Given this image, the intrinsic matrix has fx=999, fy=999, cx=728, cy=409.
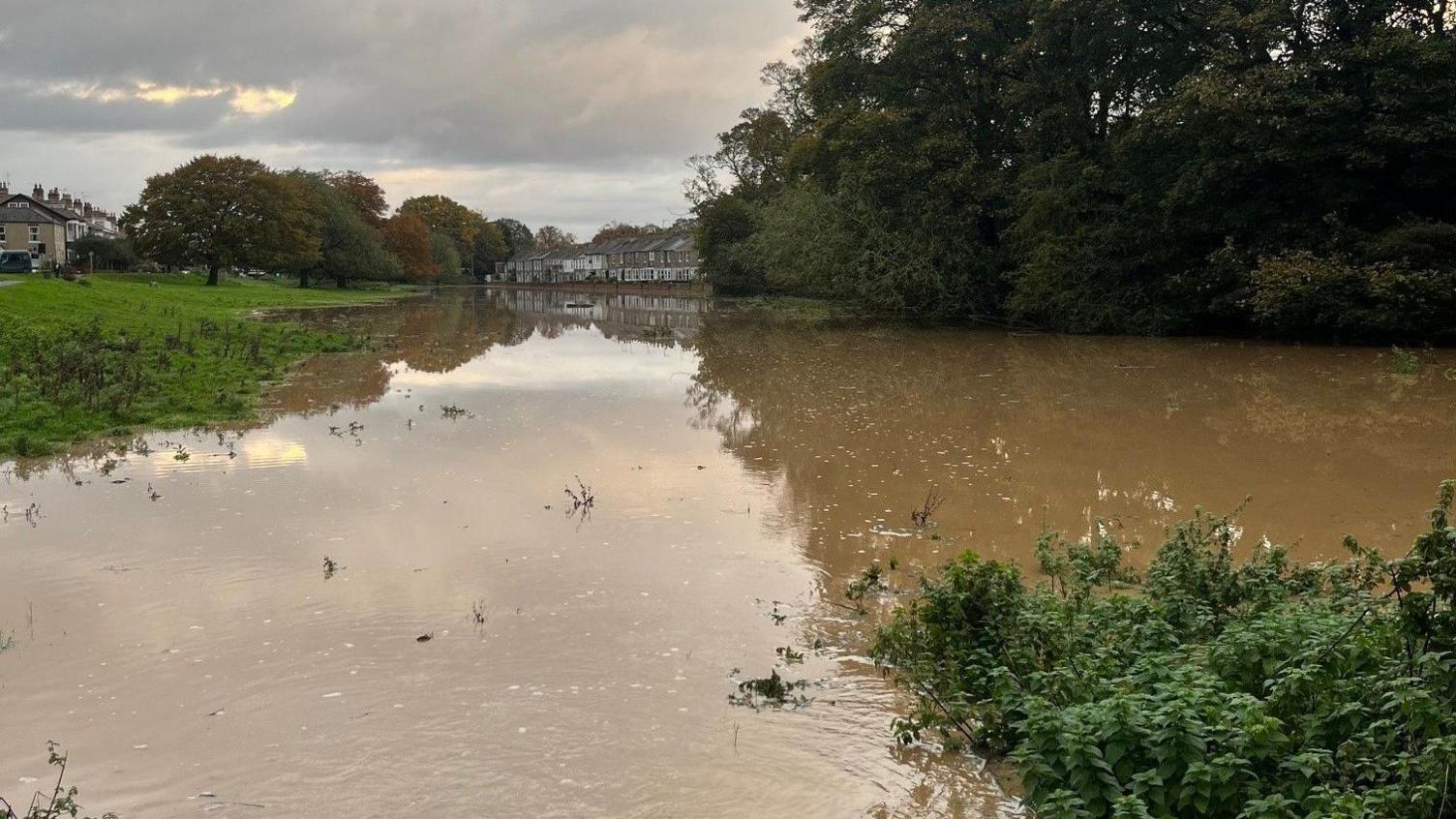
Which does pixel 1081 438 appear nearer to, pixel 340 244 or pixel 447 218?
pixel 340 244

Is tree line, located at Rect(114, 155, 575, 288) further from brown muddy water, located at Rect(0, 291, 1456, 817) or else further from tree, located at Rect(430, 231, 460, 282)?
brown muddy water, located at Rect(0, 291, 1456, 817)

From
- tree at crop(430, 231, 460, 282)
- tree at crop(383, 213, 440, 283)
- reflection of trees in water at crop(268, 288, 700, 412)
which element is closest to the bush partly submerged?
reflection of trees in water at crop(268, 288, 700, 412)

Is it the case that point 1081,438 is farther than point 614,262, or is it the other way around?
point 614,262

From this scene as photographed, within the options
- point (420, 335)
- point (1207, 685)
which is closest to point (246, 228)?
point (420, 335)

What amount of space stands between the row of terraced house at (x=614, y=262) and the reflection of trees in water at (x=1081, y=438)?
93731 millimetres

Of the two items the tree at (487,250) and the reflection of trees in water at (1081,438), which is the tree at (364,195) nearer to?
the tree at (487,250)

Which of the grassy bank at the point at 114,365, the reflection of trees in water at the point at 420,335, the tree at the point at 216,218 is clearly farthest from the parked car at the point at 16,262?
the tree at the point at 216,218

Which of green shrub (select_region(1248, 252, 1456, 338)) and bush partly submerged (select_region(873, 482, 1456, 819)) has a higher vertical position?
green shrub (select_region(1248, 252, 1456, 338))

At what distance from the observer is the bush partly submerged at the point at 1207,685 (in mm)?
4191

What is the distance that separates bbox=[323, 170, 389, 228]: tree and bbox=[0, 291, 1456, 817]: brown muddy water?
97084 mm

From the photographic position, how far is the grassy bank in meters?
15.7

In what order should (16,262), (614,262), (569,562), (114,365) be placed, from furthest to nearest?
(614,262) < (16,262) < (114,365) < (569,562)

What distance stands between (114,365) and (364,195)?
99.5 m

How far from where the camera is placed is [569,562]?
9.36 meters
